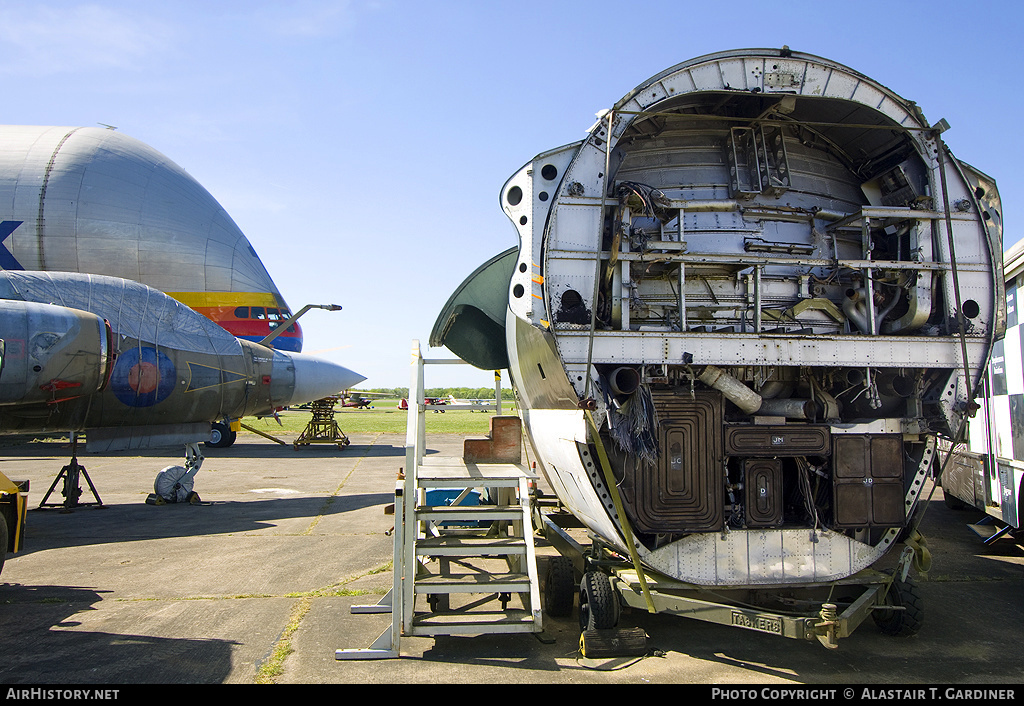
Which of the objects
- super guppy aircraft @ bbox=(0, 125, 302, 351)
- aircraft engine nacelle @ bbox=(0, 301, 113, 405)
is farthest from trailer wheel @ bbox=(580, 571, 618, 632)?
super guppy aircraft @ bbox=(0, 125, 302, 351)

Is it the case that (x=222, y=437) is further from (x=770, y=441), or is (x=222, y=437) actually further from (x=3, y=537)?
(x=770, y=441)

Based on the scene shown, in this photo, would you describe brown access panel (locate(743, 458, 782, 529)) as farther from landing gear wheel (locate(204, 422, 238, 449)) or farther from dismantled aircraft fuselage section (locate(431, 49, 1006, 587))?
landing gear wheel (locate(204, 422, 238, 449))

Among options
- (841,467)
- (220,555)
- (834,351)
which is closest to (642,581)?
(841,467)

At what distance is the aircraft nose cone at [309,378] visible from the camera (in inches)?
651

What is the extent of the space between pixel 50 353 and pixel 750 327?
377 inches

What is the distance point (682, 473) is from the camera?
5.09 meters

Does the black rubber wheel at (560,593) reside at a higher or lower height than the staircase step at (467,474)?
lower

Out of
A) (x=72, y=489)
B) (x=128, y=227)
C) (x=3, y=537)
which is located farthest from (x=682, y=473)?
(x=128, y=227)

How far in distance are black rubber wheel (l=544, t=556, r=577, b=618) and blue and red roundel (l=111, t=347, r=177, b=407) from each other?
8.98m

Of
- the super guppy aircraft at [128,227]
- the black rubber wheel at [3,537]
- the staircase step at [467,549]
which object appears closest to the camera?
the staircase step at [467,549]

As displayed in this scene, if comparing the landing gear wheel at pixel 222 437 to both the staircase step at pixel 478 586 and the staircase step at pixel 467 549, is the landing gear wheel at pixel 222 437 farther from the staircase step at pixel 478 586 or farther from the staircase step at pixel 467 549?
the staircase step at pixel 478 586

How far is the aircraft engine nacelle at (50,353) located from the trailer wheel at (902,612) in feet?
35.1

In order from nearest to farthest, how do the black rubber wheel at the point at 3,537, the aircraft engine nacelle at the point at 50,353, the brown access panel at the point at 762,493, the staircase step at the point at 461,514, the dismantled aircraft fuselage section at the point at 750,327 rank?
the dismantled aircraft fuselage section at the point at 750,327
the brown access panel at the point at 762,493
the staircase step at the point at 461,514
the black rubber wheel at the point at 3,537
the aircraft engine nacelle at the point at 50,353

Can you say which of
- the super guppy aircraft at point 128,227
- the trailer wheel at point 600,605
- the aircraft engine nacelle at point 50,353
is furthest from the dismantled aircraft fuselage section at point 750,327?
the super guppy aircraft at point 128,227
